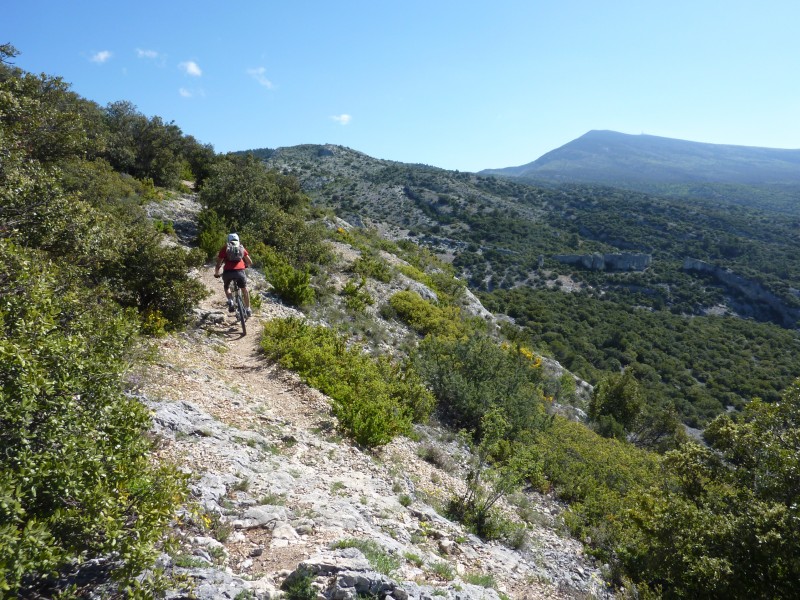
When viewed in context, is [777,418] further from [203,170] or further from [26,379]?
[203,170]

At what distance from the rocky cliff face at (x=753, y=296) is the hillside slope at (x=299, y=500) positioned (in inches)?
2704

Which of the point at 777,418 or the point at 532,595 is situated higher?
the point at 777,418

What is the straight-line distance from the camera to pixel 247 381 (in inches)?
315

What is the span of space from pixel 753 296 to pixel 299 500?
250 ft

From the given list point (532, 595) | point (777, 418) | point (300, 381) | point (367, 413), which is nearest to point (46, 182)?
point (300, 381)

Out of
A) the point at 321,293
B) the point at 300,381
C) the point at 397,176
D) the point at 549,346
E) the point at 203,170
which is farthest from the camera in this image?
the point at 397,176

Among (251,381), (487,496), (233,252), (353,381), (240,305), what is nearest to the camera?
(487,496)

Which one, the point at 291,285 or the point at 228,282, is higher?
the point at 228,282

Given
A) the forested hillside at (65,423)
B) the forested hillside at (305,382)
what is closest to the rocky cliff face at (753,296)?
the forested hillside at (305,382)

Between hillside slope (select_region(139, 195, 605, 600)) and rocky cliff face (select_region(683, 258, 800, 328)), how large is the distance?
68.7 m

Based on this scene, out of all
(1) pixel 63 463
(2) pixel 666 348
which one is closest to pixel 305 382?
(1) pixel 63 463

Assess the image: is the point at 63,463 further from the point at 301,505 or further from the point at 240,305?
the point at 240,305

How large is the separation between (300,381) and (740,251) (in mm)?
88159

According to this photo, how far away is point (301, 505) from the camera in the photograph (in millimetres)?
5000
